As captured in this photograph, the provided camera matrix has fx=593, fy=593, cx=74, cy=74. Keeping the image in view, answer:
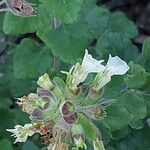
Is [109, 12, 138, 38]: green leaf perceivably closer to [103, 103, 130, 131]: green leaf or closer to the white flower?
[103, 103, 130, 131]: green leaf

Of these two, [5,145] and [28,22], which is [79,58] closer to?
[28,22]

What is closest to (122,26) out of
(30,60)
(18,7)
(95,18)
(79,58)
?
(95,18)

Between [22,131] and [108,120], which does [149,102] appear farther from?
[22,131]

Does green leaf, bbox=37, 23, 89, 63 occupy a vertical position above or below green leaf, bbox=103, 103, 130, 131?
above

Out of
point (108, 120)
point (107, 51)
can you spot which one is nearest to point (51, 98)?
point (108, 120)

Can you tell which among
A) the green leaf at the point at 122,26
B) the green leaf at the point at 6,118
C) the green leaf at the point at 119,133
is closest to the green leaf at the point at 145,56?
the green leaf at the point at 119,133

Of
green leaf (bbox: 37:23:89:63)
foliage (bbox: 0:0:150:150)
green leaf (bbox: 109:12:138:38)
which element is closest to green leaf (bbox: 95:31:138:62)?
foliage (bbox: 0:0:150:150)
